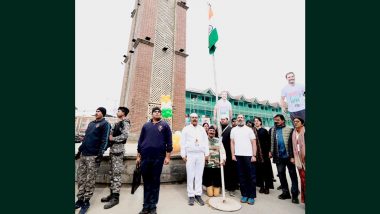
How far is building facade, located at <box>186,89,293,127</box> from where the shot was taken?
2795 centimetres

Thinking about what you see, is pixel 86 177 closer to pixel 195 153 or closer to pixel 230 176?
pixel 195 153

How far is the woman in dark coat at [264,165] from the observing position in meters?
4.19

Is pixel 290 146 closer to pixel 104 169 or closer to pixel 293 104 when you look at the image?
pixel 293 104

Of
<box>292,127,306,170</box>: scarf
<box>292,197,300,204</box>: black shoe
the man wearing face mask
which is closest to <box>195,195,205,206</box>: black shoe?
<box>292,197,300,204</box>: black shoe

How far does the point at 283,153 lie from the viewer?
3785 mm

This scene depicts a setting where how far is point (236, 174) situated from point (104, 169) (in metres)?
3.22

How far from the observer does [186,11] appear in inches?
496

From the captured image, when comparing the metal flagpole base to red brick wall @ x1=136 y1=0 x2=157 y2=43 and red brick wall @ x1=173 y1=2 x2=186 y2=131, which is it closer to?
red brick wall @ x1=173 y1=2 x2=186 y2=131

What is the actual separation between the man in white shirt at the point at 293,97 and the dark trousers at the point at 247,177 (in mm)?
1448

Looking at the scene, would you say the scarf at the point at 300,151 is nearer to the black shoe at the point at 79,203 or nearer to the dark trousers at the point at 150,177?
the dark trousers at the point at 150,177

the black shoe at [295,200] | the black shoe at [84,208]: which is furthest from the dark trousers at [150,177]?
the black shoe at [295,200]

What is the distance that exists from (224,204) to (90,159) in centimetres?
260

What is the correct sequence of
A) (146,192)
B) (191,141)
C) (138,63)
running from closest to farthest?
(146,192) → (191,141) → (138,63)

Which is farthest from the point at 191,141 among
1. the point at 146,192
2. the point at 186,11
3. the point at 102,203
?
the point at 186,11
